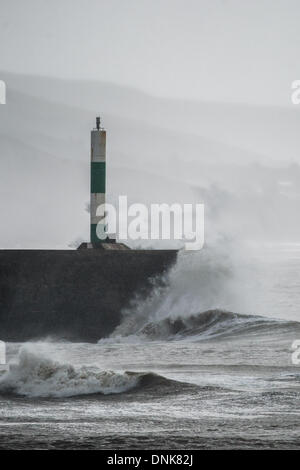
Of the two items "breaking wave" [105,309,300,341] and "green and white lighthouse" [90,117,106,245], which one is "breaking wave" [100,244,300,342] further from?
"green and white lighthouse" [90,117,106,245]

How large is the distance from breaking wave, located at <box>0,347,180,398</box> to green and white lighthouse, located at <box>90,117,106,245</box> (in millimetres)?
13937

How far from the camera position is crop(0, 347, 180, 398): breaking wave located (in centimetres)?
1569

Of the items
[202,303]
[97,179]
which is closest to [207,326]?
[202,303]

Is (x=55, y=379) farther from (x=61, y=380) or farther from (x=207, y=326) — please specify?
(x=207, y=326)

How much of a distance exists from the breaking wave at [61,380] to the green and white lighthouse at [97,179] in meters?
13.9

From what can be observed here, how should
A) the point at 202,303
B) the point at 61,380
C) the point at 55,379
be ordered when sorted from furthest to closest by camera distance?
the point at 202,303, the point at 55,379, the point at 61,380

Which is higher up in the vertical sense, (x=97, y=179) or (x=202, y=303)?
(x=97, y=179)

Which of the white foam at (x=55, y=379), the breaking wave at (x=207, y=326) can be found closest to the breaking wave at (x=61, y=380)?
the white foam at (x=55, y=379)

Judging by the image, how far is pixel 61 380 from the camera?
16.0m

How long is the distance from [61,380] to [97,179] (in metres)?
15.7

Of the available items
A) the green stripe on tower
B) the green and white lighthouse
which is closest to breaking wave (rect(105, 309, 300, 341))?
the green and white lighthouse

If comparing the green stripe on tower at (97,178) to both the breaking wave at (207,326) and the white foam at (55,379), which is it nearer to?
the breaking wave at (207,326)
